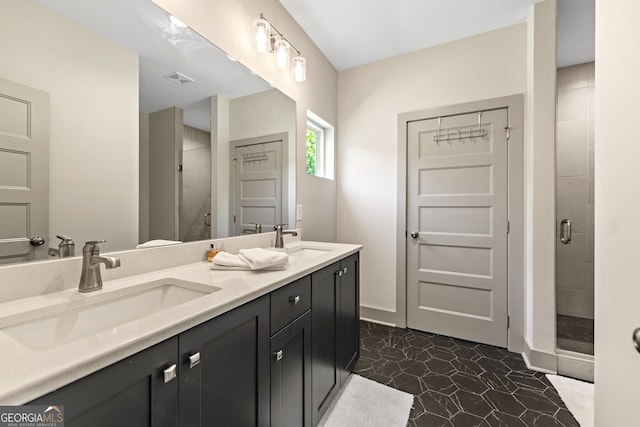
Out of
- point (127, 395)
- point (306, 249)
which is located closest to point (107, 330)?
point (127, 395)

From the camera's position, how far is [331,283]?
5.26ft

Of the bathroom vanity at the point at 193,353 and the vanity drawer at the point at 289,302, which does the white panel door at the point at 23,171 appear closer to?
the bathroom vanity at the point at 193,353

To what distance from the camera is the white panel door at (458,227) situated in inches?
92.6

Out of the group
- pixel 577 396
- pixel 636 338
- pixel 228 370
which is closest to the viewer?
pixel 636 338

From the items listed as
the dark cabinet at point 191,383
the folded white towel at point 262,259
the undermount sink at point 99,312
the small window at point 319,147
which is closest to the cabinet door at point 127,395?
the dark cabinet at point 191,383

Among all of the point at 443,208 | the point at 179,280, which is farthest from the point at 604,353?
the point at 443,208

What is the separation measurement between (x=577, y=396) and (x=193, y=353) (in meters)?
2.35

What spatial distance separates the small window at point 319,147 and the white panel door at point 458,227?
841mm

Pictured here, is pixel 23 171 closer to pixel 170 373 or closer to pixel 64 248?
pixel 64 248

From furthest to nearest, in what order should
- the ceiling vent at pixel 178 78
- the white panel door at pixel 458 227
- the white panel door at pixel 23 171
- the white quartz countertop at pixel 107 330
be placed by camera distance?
the white panel door at pixel 458 227 < the ceiling vent at pixel 178 78 < the white panel door at pixel 23 171 < the white quartz countertop at pixel 107 330

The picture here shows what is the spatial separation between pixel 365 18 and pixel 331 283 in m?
2.16

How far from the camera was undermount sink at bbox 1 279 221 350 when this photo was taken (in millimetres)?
731

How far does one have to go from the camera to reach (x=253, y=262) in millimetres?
1235

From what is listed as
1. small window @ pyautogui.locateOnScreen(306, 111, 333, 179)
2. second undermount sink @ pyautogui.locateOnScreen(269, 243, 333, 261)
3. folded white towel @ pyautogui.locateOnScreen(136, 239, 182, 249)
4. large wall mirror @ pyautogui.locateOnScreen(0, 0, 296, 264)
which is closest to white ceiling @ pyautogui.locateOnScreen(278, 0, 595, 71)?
small window @ pyautogui.locateOnScreen(306, 111, 333, 179)
